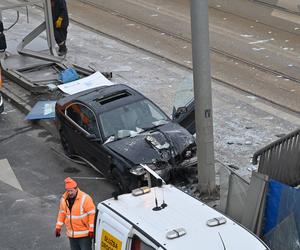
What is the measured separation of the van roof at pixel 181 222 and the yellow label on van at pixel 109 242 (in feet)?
0.94

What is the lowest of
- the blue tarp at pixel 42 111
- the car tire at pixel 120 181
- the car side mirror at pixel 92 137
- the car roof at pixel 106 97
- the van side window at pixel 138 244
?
the blue tarp at pixel 42 111

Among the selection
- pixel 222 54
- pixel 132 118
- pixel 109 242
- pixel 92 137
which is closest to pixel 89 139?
pixel 92 137

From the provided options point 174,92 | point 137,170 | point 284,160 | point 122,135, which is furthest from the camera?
point 174,92

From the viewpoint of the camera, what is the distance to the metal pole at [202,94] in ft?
36.0

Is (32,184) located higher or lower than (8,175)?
higher

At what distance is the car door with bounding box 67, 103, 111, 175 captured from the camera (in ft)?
40.7

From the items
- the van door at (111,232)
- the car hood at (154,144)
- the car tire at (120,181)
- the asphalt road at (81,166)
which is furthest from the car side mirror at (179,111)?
the van door at (111,232)

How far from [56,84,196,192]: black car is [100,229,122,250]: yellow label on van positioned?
11.7 feet

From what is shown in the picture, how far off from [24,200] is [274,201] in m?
4.97

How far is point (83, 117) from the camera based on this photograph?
13.2 meters

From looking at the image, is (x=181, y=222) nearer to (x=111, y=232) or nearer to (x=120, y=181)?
(x=111, y=232)

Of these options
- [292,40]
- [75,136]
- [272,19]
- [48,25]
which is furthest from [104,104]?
[272,19]

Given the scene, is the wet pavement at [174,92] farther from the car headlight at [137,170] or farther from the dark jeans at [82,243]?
the dark jeans at [82,243]

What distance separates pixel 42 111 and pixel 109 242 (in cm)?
833
